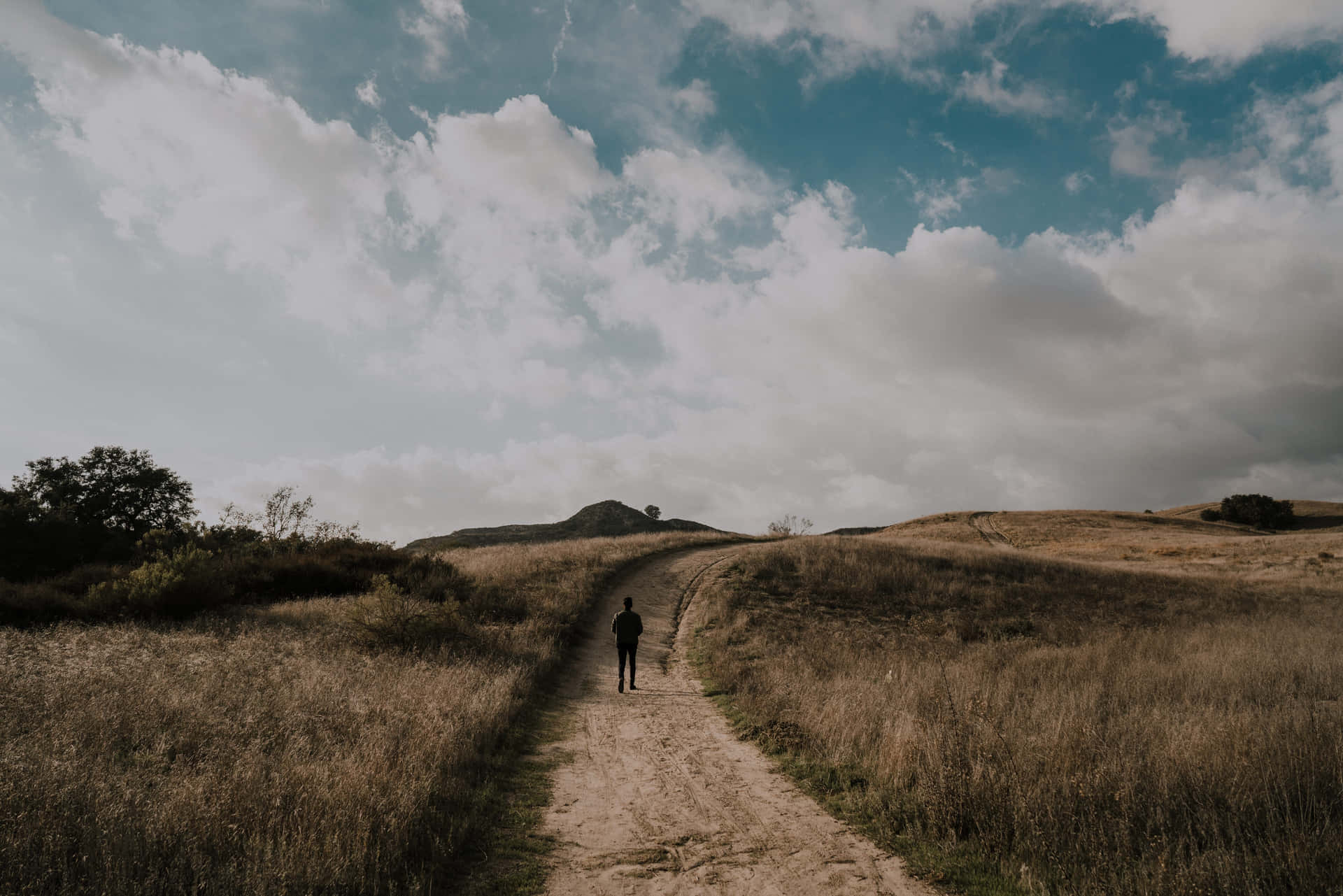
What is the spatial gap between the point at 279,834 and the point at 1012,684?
1291 cm

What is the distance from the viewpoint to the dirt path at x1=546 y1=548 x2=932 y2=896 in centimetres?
Result: 579

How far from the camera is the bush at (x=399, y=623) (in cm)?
1593

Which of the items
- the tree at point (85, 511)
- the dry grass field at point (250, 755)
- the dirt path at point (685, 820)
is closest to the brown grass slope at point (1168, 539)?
the dirt path at point (685, 820)

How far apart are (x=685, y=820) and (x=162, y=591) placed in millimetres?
20146

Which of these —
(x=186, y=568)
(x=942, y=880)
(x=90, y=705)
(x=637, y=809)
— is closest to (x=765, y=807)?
(x=637, y=809)

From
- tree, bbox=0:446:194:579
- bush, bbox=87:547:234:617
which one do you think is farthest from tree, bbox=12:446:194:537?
bush, bbox=87:547:234:617

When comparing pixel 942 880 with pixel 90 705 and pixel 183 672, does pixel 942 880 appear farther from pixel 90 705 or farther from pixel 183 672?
pixel 183 672

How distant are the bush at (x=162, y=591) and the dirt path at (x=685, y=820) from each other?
597 inches

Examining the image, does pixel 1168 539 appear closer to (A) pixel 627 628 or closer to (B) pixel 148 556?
(A) pixel 627 628

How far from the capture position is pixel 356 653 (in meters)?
15.0

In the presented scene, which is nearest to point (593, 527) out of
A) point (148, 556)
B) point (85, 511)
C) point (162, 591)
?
point (85, 511)

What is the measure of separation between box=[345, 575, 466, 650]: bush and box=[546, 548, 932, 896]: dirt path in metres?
5.21

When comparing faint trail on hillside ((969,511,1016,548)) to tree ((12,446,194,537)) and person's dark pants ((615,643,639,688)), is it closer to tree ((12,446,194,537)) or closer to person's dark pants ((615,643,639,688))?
person's dark pants ((615,643,639,688))

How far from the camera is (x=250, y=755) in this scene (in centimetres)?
732
